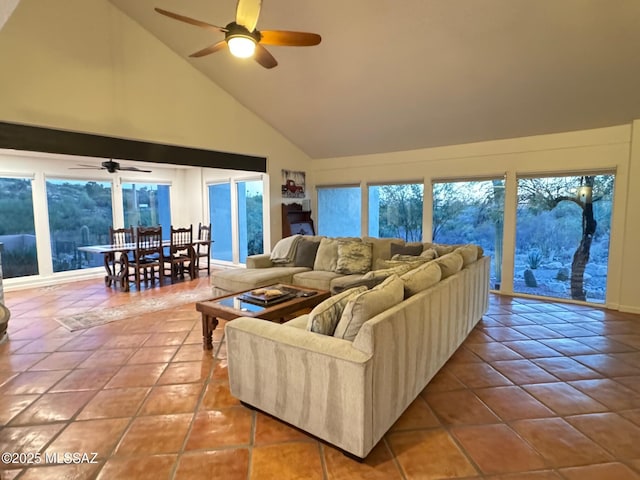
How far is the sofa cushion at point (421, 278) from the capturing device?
2.29 metres

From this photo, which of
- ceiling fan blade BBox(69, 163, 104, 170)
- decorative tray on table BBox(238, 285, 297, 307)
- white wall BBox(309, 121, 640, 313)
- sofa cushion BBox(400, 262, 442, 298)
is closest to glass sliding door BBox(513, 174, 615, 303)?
white wall BBox(309, 121, 640, 313)

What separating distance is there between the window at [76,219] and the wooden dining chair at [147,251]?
5.61ft

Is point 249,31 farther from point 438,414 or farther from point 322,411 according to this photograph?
point 438,414

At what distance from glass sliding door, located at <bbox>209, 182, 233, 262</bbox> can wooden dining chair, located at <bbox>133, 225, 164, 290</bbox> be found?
6.63 ft

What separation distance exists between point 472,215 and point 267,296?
3.79 meters

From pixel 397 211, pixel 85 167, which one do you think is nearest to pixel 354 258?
pixel 397 211

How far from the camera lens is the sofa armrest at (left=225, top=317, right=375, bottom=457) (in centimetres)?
170

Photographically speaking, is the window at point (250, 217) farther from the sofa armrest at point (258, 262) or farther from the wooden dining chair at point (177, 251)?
the sofa armrest at point (258, 262)

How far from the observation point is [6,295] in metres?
5.29

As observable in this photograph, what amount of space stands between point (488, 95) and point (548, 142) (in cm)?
123

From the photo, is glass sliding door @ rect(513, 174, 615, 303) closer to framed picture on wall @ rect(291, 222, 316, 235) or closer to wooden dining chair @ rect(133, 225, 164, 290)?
framed picture on wall @ rect(291, 222, 316, 235)

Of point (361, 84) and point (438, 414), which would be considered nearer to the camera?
point (438, 414)

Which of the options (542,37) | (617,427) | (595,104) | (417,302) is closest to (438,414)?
(417,302)

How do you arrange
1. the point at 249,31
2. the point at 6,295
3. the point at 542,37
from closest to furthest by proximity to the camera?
the point at 249,31
the point at 542,37
the point at 6,295
